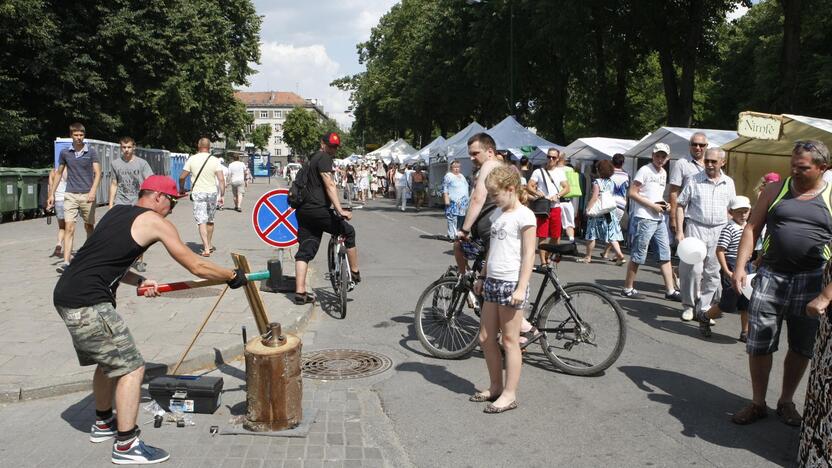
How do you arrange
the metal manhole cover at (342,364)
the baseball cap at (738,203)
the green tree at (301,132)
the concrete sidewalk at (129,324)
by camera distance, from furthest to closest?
the green tree at (301,132)
the baseball cap at (738,203)
the metal manhole cover at (342,364)
the concrete sidewalk at (129,324)

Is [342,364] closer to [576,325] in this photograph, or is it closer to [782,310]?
[576,325]

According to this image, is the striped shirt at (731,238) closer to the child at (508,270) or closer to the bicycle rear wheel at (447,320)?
the bicycle rear wheel at (447,320)

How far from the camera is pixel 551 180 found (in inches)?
459

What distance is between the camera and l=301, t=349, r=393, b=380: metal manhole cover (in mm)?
5617

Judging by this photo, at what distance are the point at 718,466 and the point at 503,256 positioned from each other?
1791 millimetres

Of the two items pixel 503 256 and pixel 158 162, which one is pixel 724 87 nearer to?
pixel 158 162

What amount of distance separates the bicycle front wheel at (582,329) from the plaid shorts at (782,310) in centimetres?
102

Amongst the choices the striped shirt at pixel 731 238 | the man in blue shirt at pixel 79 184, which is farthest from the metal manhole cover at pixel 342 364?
the man in blue shirt at pixel 79 184

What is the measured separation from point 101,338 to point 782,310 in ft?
13.5

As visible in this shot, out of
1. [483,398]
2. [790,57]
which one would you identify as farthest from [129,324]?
[790,57]

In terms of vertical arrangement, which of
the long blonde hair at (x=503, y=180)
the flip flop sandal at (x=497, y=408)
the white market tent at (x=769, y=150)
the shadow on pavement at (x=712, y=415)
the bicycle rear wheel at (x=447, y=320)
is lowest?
the flip flop sandal at (x=497, y=408)

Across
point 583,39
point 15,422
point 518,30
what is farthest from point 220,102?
point 15,422

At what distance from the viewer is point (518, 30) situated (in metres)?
30.5

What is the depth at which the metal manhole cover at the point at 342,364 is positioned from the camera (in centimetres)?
562
